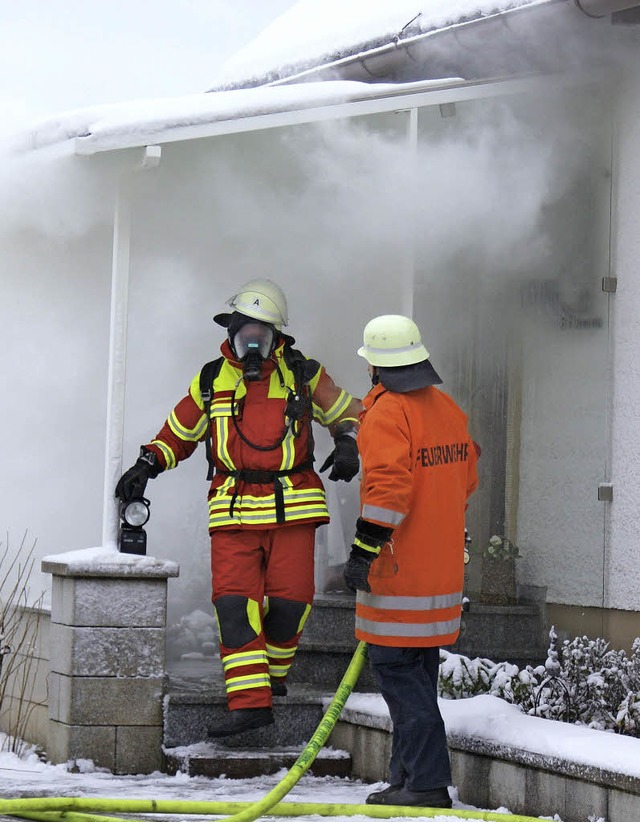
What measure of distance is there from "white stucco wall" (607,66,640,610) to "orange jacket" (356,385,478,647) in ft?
4.91

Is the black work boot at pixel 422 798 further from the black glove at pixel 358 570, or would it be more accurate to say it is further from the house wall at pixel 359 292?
the house wall at pixel 359 292

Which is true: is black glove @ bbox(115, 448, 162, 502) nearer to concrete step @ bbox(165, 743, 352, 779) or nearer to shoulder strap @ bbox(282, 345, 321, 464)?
shoulder strap @ bbox(282, 345, 321, 464)

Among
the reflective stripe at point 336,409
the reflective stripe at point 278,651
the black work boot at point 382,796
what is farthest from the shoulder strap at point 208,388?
the black work boot at point 382,796

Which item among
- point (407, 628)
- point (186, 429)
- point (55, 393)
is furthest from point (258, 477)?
point (55, 393)

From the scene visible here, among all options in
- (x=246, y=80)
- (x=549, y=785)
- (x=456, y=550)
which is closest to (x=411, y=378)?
(x=456, y=550)

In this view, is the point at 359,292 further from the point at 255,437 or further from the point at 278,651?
the point at 278,651

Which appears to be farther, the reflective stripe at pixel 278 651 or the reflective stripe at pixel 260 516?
the reflective stripe at pixel 278 651

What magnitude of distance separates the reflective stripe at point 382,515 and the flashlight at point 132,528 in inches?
66.9

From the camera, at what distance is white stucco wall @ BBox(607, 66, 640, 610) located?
6617mm

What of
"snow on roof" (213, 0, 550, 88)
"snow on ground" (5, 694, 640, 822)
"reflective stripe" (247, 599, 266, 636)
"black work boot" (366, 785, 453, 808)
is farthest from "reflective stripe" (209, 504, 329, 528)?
"snow on roof" (213, 0, 550, 88)

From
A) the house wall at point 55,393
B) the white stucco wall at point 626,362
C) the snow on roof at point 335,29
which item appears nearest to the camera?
the white stucco wall at point 626,362

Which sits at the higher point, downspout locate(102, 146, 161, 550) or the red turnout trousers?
downspout locate(102, 146, 161, 550)

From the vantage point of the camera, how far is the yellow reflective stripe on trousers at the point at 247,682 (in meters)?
6.04

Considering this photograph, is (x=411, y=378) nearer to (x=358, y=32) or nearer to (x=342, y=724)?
(x=342, y=724)
